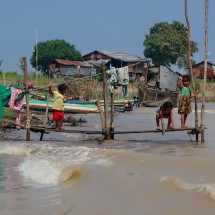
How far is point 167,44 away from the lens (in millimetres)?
41781

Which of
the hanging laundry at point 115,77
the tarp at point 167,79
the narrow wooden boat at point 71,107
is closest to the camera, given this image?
the hanging laundry at point 115,77

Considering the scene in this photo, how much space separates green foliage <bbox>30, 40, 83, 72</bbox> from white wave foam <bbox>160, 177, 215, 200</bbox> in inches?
1658

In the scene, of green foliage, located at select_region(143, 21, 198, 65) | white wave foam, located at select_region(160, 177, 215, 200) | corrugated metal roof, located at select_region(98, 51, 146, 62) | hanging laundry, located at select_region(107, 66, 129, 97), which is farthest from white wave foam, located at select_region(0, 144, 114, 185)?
green foliage, located at select_region(143, 21, 198, 65)

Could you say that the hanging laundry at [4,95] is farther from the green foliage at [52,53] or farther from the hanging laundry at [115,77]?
the green foliage at [52,53]

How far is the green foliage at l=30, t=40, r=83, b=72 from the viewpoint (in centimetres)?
4688

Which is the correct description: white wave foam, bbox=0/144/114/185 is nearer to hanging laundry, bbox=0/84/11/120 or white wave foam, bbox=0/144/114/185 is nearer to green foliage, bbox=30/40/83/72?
hanging laundry, bbox=0/84/11/120

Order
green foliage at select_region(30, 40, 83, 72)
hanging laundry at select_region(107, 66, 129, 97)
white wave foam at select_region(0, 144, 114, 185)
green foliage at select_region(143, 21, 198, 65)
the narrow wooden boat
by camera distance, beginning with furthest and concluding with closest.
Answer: green foliage at select_region(30, 40, 83, 72), green foliage at select_region(143, 21, 198, 65), the narrow wooden boat, hanging laundry at select_region(107, 66, 129, 97), white wave foam at select_region(0, 144, 114, 185)

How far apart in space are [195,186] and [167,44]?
125 ft

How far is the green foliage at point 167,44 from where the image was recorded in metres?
41.9

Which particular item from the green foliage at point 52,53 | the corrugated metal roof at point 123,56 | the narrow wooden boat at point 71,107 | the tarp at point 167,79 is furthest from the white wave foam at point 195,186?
the green foliage at point 52,53

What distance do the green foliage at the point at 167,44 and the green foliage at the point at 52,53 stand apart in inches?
350

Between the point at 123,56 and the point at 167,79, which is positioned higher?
the point at 123,56

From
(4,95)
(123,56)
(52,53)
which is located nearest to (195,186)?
(4,95)

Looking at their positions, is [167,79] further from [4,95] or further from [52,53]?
[52,53]
